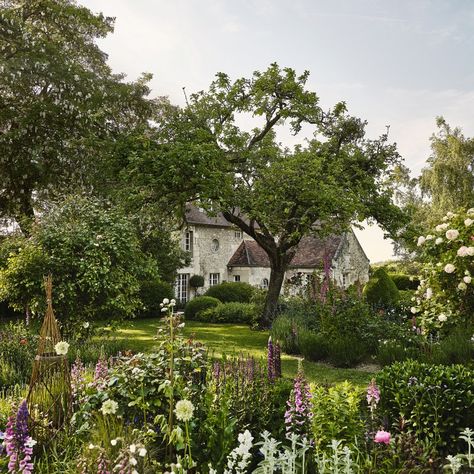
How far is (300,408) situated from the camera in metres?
4.05

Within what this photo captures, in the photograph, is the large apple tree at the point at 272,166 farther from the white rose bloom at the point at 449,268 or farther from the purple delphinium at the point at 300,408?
the purple delphinium at the point at 300,408

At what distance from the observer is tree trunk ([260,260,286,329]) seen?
16719 millimetres

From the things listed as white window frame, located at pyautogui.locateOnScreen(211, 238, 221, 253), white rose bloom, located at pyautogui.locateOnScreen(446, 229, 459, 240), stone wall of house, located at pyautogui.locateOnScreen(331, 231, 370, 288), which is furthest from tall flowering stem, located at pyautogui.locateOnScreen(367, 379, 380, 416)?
white window frame, located at pyautogui.locateOnScreen(211, 238, 221, 253)

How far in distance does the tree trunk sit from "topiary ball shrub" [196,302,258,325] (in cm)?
308

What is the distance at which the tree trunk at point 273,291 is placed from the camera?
1672cm

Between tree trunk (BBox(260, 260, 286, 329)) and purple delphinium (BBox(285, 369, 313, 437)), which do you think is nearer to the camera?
purple delphinium (BBox(285, 369, 313, 437))

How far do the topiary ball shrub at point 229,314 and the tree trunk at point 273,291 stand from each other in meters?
3.08

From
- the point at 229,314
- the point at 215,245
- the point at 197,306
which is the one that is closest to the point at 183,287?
the point at 215,245

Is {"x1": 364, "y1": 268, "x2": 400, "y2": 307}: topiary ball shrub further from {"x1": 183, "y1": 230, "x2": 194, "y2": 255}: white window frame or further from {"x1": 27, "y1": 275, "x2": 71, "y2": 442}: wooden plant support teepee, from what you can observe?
{"x1": 27, "y1": 275, "x2": 71, "y2": 442}: wooden plant support teepee

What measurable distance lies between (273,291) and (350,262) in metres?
13.9

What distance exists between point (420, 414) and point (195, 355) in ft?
7.85

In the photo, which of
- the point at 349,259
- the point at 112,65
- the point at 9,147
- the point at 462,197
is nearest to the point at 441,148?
the point at 462,197

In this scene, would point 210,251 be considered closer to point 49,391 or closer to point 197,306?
point 197,306

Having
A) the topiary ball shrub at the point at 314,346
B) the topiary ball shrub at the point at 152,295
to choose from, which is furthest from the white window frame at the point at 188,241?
the topiary ball shrub at the point at 314,346
